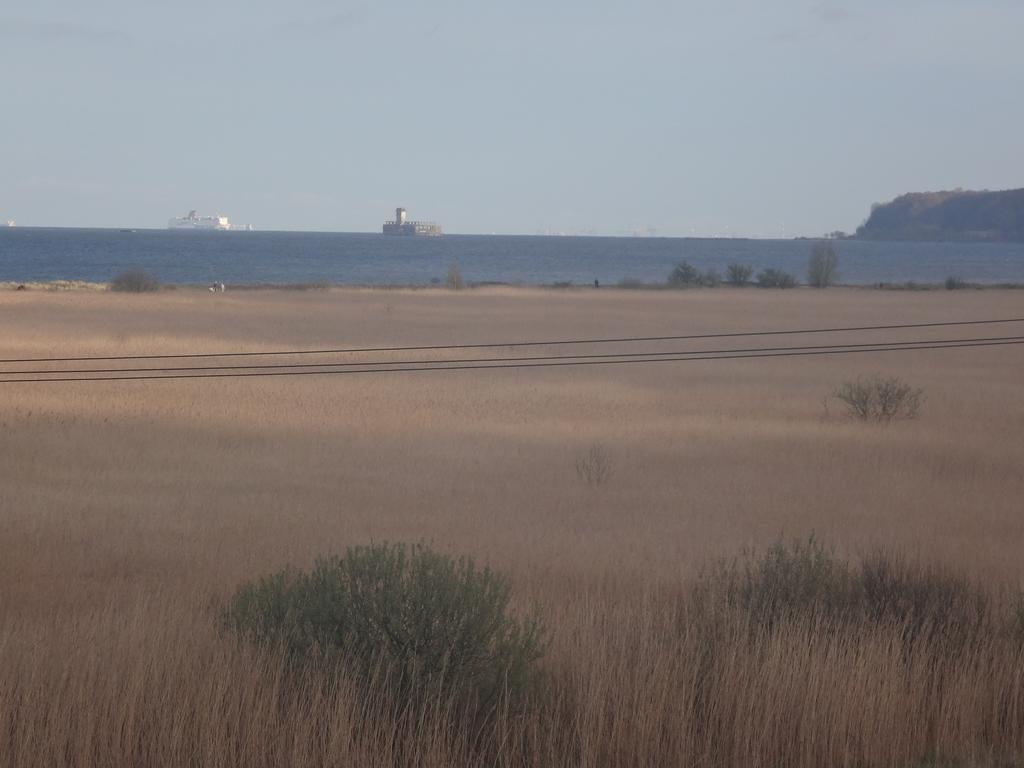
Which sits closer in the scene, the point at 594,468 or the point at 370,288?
the point at 594,468

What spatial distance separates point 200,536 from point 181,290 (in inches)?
2199

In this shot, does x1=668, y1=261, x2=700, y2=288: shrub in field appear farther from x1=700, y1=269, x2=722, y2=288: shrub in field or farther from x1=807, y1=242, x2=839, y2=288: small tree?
x1=807, y1=242, x2=839, y2=288: small tree

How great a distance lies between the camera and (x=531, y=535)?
12820mm

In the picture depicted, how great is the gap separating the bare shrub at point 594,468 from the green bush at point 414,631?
10311 millimetres

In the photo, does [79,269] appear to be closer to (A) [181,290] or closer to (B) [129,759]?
(A) [181,290]

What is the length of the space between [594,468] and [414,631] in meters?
11.4

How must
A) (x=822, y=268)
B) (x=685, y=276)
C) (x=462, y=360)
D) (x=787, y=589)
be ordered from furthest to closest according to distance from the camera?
(x=685, y=276), (x=822, y=268), (x=462, y=360), (x=787, y=589)

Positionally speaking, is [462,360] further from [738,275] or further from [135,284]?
[738,275]

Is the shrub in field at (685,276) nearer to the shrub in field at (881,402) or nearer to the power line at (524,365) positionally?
the power line at (524,365)

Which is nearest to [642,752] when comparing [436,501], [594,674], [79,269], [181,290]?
[594,674]

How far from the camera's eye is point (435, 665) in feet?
20.1

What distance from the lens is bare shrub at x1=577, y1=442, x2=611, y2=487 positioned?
1709cm

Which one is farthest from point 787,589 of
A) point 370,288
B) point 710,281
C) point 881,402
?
point 710,281

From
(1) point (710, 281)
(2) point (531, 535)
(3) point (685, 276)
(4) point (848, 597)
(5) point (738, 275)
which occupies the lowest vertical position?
(2) point (531, 535)
